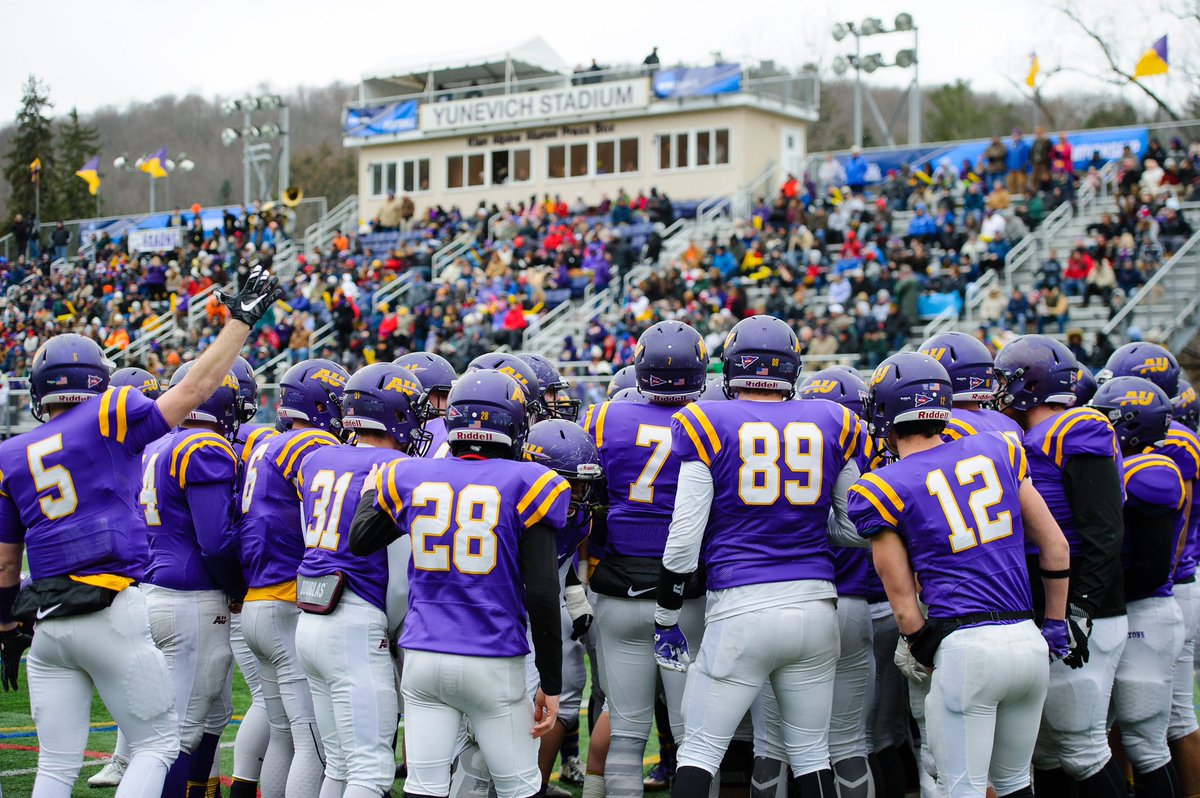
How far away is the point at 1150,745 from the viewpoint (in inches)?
228

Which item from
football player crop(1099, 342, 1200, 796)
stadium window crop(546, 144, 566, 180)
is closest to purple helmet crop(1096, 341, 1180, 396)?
football player crop(1099, 342, 1200, 796)

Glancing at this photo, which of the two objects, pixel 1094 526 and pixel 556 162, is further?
pixel 556 162

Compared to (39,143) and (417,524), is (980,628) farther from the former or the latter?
(39,143)

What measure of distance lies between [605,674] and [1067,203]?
17607mm

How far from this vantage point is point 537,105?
3231 centimetres

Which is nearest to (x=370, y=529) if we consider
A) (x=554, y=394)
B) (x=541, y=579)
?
(x=541, y=579)

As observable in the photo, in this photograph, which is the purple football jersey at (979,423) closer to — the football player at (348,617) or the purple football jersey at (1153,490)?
the purple football jersey at (1153,490)

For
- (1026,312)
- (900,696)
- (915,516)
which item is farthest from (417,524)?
(1026,312)

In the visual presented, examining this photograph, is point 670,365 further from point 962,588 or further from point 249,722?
point 249,722

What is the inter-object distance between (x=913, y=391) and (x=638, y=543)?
4.98ft

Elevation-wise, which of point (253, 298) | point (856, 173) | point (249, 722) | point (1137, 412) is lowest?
point (249, 722)

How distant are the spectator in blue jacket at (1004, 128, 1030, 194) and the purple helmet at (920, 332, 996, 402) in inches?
706

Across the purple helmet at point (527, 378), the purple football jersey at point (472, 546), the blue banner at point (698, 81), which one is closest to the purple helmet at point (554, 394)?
the purple helmet at point (527, 378)

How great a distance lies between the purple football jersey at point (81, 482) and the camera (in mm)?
4984
